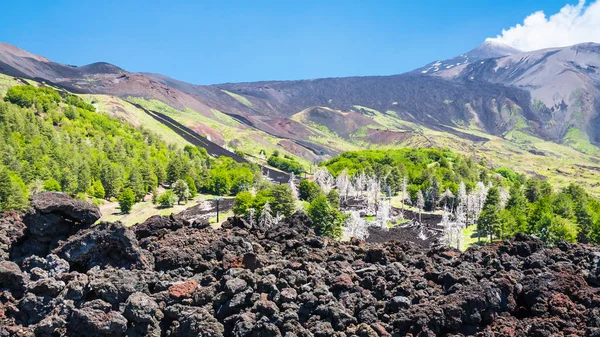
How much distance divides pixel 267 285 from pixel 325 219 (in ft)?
184

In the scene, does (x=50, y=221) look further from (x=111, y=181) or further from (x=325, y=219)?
(x=111, y=181)

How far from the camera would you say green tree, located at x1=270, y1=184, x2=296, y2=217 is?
9038 cm

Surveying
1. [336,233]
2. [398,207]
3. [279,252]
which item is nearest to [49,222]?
[279,252]

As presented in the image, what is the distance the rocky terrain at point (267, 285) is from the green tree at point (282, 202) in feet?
176

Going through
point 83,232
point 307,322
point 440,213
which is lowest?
point 440,213

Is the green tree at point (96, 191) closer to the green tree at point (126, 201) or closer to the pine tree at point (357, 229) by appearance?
the green tree at point (126, 201)

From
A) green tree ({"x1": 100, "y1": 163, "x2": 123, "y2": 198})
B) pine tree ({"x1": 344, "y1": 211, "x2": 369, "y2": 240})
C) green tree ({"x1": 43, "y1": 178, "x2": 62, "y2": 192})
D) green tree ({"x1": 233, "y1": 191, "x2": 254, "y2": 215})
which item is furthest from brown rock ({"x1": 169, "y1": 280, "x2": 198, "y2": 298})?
green tree ({"x1": 100, "y1": 163, "x2": 123, "y2": 198})

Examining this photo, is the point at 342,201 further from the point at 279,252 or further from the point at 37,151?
the point at 279,252

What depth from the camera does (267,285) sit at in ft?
89.0

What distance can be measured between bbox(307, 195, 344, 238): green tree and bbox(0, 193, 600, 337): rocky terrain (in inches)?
1764

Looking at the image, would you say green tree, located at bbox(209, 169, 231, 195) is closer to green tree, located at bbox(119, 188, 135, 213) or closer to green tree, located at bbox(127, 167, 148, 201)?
green tree, located at bbox(127, 167, 148, 201)

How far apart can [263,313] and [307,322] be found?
225cm

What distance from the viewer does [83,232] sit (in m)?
33.6

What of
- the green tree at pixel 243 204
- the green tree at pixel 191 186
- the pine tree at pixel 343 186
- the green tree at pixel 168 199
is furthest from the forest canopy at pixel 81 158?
the green tree at pixel 243 204
